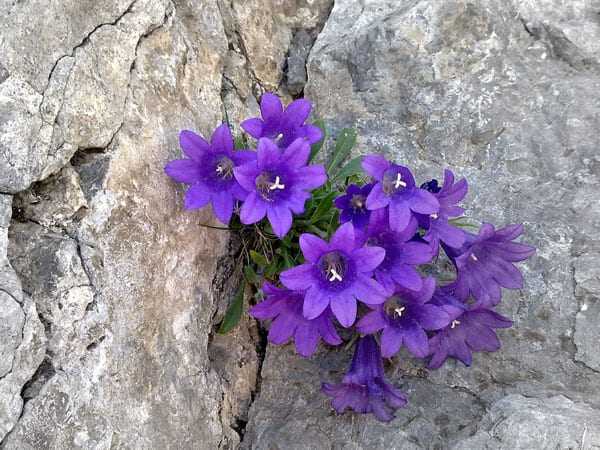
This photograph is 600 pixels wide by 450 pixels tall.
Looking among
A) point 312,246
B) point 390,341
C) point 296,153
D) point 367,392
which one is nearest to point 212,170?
point 296,153

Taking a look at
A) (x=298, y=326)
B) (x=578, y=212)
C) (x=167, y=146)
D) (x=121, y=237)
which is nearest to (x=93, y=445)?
(x=121, y=237)

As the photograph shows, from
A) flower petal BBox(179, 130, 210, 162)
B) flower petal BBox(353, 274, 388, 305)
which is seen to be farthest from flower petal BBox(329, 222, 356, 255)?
flower petal BBox(179, 130, 210, 162)

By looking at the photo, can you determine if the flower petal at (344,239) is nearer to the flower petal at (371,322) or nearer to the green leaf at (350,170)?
the flower petal at (371,322)

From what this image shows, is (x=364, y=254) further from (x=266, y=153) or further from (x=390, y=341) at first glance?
(x=266, y=153)

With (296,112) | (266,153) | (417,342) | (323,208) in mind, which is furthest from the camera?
(323,208)

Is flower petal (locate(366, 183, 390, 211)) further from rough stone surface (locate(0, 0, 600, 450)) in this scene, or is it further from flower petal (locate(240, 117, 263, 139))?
rough stone surface (locate(0, 0, 600, 450))

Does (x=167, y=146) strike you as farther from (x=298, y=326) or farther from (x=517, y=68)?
(x=517, y=68)
